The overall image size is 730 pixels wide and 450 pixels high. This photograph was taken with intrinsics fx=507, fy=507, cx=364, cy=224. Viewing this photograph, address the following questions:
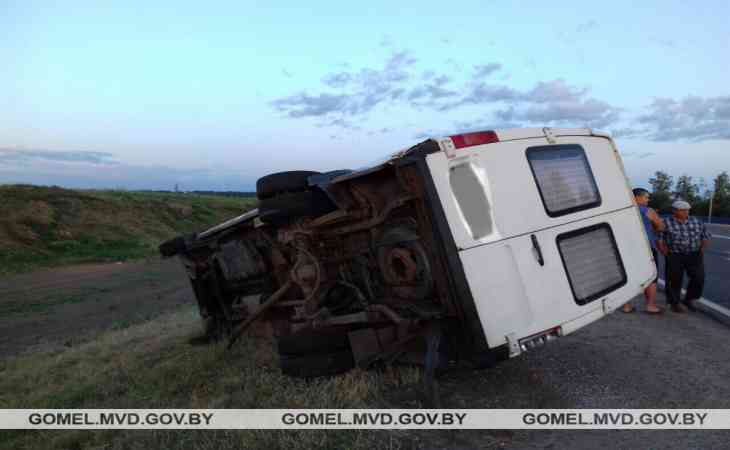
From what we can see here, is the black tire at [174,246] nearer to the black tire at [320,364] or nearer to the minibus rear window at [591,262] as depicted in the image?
the black tire at [320,364]

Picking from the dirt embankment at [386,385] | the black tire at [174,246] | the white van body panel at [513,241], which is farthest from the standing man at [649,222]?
the black tire at [174,246]

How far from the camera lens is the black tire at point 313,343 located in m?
4.19

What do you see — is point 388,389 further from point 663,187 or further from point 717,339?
point 663,187

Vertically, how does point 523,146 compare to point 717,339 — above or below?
above

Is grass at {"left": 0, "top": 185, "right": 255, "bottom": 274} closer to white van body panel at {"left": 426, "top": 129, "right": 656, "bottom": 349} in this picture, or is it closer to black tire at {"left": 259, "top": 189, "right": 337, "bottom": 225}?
black tire at {"left": 259, "top": 189, "right": 337, "bottom": 225}

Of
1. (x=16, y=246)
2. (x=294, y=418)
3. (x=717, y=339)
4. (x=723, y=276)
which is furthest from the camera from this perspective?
(x=16, y=246)

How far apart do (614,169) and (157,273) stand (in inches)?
714

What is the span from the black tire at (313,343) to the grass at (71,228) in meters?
20.4

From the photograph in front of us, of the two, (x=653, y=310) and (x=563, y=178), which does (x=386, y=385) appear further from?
(x=653, y=310)

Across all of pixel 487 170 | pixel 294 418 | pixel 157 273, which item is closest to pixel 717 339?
pixel 487 170

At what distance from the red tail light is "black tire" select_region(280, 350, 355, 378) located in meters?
1.98

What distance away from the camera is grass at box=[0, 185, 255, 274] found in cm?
2353

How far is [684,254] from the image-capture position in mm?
6383

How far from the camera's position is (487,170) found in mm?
3443
